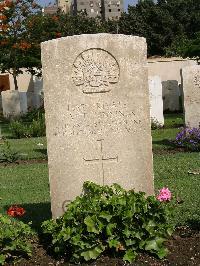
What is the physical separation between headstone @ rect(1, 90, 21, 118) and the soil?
A: 53.6 feet

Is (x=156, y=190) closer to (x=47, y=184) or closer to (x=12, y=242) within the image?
(x=47, y=184)

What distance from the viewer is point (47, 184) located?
839 centimetres

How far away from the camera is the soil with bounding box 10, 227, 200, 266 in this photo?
4781 millimetres

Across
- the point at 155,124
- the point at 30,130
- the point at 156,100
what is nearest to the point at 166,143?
the point at 155,124

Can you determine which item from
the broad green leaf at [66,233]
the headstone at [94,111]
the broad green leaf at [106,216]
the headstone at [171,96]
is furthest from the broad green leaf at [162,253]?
the headstone at [171,96]

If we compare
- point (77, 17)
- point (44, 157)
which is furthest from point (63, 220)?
point (77, 17)

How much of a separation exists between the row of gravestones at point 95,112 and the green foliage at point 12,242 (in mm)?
657

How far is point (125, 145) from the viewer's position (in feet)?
17.9

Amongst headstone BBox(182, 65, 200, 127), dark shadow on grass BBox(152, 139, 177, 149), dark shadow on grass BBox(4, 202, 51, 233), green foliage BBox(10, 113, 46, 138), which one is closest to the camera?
dark shadow on grass BBox(4, 202, 51, 233)

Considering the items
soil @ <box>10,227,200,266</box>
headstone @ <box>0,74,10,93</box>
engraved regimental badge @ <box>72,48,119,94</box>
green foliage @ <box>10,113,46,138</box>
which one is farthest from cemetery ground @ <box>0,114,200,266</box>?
headstone @ <box>0,74,10,93</box>

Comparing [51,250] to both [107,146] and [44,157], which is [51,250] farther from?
[44,157]

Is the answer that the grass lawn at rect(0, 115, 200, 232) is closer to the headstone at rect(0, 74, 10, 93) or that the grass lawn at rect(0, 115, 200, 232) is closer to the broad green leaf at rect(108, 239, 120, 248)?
the broad green leaf at rect(108, 239, 120, 248)

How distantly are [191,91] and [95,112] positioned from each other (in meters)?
7.51

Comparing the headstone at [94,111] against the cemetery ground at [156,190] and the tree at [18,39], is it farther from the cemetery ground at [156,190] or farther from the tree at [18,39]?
the tree at [18,39]
